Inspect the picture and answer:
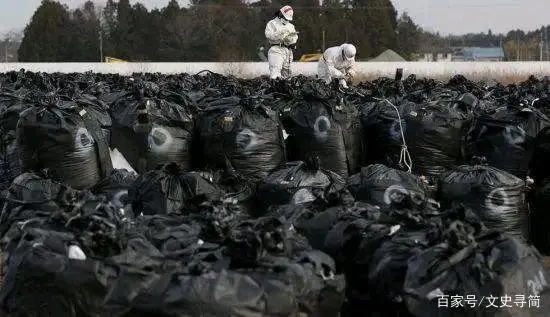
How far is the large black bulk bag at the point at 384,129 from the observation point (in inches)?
270

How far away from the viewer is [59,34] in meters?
44.7

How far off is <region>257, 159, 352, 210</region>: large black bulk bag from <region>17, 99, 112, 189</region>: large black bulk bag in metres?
1.47

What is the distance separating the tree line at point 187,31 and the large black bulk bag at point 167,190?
35.8 metres

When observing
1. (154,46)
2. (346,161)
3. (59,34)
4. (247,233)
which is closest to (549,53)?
(154,46)

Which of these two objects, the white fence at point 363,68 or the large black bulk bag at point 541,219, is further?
the white fence at point 363,68

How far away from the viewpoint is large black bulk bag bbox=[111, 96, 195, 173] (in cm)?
648

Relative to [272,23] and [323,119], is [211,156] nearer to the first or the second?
[323,119]

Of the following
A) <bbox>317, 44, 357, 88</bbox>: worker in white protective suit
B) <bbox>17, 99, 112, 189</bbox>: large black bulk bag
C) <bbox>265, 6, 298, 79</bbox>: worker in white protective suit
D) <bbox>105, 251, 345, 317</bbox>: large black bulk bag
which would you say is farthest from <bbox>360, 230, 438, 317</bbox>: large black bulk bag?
<bbox>265, 6, 298, 79</bbox>: worker in white protective suit

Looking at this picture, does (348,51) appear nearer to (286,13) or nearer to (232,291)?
(286,13)

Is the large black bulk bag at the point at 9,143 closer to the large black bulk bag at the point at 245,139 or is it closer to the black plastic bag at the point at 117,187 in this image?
the black plastic bag at the point at 117,187

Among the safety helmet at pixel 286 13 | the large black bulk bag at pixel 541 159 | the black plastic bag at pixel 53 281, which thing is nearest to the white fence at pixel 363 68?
the safety helmet at pixel 286 13

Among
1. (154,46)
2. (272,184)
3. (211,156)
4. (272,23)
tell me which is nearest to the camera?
(272,184)

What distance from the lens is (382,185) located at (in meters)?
5.43

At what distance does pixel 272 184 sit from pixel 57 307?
2270 millimetres
